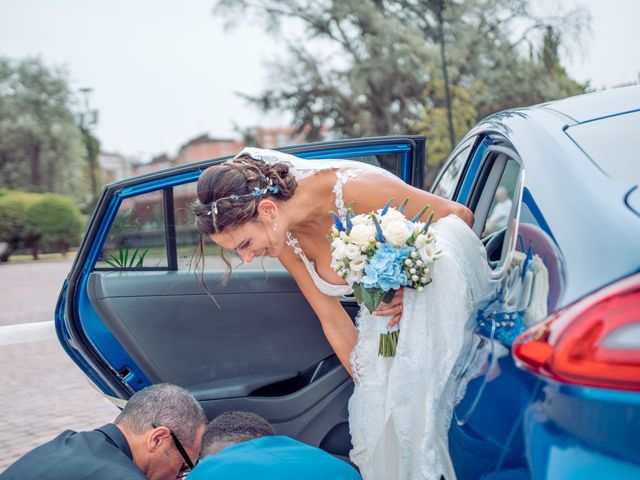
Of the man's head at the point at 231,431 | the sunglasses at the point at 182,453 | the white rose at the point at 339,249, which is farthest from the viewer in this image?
the sunglasses at the point at 182,453

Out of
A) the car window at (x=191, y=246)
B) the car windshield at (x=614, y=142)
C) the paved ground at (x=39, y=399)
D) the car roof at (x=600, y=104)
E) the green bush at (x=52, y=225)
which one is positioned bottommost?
the green bush at (x=52, y=225)

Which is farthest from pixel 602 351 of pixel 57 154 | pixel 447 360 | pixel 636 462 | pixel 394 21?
pixel 57 154

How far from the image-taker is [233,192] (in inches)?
98.8

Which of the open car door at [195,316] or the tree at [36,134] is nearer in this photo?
the open car door at [195,316]

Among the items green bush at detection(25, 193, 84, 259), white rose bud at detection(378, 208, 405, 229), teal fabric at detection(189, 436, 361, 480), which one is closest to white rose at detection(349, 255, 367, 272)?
white rose bud at detection(378, 208, 405, 229)

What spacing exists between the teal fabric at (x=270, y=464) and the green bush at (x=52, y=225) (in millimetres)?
27818

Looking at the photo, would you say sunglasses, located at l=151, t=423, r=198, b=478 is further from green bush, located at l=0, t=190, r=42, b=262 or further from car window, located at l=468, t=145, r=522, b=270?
green bush, located at l=0, t=190, r=42, b=262

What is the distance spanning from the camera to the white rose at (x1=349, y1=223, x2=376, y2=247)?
2020 millimetres

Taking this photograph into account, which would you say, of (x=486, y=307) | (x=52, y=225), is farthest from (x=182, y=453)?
(x=52, y=225)

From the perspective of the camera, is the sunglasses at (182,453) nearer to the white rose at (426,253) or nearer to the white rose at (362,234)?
the white rose at (362,234)

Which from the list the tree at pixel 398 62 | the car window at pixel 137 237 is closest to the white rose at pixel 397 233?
the car window at pixel 137 237

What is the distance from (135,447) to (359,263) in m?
1.07

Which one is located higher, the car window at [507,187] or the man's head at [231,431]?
the car window at [507,187]

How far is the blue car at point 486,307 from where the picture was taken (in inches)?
45.4
